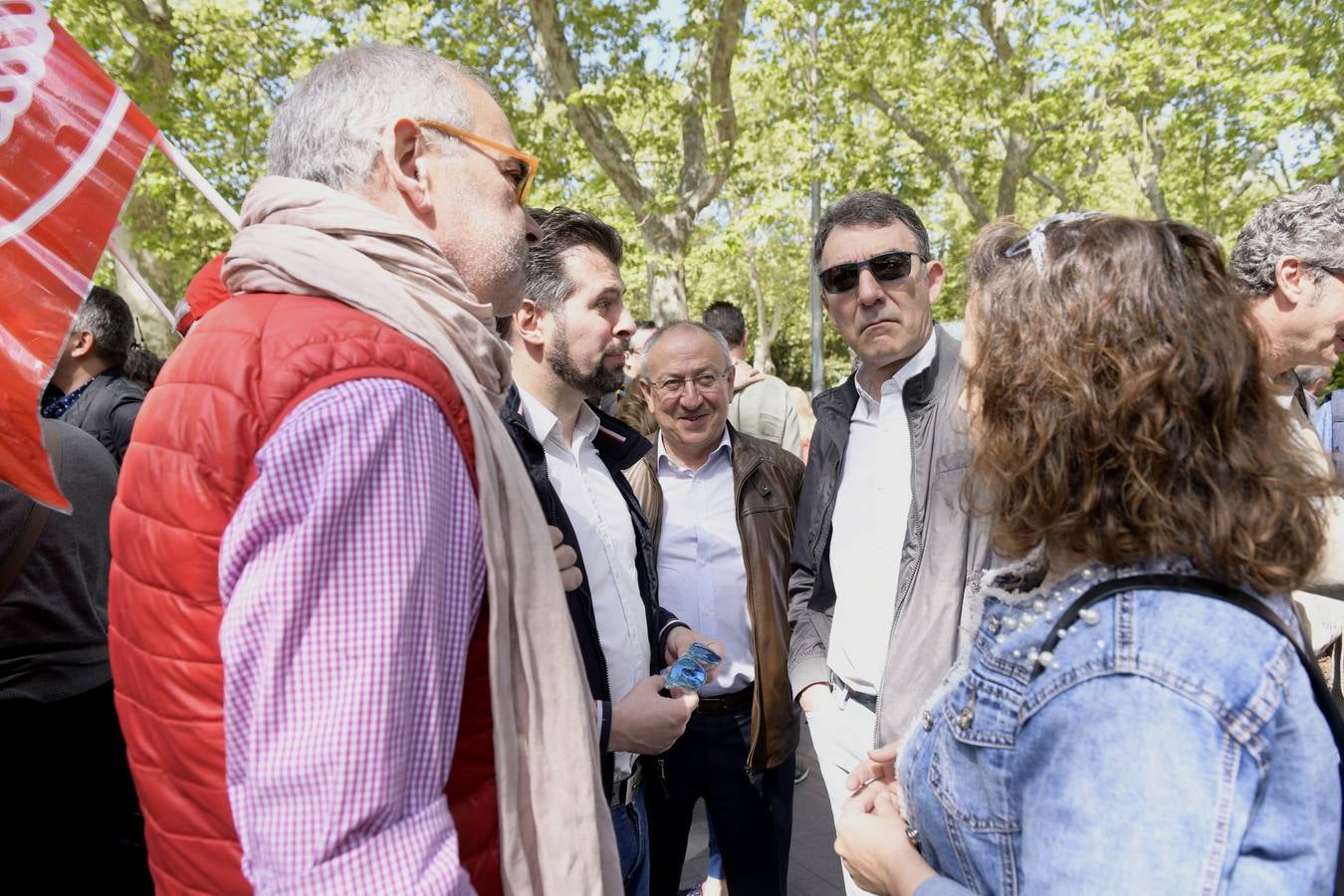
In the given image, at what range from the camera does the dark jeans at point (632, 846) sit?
225cm

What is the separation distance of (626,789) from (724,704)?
0.86m

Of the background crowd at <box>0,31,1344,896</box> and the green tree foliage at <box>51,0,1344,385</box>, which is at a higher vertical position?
the green tree foliage at <box>51,0,1344,385</box>

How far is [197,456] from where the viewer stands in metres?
1.11

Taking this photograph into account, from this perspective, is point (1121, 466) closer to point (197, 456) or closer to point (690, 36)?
point (197, 456)

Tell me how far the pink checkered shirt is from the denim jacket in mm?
690

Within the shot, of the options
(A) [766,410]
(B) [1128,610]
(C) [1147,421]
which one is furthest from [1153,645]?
(A) [766,410]

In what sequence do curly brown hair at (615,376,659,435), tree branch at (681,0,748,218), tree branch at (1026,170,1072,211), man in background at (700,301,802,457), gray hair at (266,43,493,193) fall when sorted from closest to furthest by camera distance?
gray hair at (266,43,493,193)
curly brown hair at (615,376,659,435)
man in background at (700,301,802,457)
tree branch at (681,0,748,218)
tree branch at (1026,170,1072,211)

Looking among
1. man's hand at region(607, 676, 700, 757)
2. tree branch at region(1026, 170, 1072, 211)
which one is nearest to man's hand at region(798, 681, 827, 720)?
man's hand at region(607, 676, 700, 757)

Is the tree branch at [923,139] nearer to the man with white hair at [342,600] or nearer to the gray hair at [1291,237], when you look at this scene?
the gray hair at [1291,237]

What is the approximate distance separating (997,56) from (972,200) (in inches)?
105

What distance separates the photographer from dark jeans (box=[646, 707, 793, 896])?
3025 millimetres

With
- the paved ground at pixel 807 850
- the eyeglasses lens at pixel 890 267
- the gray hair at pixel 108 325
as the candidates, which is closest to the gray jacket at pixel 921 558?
the eyeglasses lens at pixel 890 267

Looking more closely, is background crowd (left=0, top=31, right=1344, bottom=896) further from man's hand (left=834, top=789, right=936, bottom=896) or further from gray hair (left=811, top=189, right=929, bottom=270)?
gray hair (left=811, top=189, right=929, bottom=270)

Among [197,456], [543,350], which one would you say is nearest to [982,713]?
[197,456]
